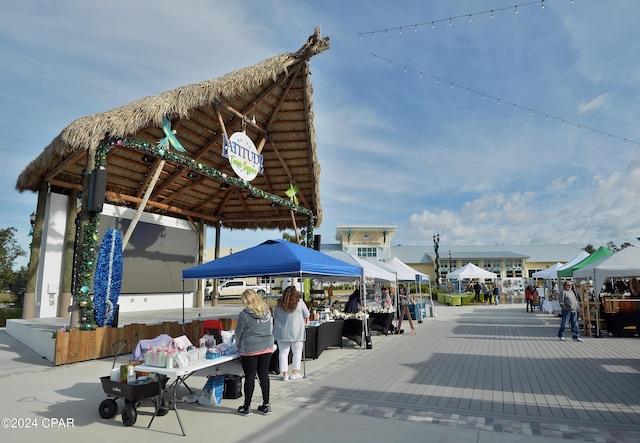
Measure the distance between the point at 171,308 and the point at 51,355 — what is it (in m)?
11.9

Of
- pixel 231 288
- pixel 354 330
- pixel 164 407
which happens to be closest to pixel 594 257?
pixel 354 330

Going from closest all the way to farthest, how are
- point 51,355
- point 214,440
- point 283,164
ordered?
1. point 214,440
2. point 51,355
3. point 283,164

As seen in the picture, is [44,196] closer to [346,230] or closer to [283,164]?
[283,164]

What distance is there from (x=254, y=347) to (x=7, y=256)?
29.2 metres

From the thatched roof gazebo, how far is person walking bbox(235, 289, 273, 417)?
488 cm

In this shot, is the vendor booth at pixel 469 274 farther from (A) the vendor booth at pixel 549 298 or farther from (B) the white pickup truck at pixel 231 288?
(B) the white pickup truck at pixel 231 288

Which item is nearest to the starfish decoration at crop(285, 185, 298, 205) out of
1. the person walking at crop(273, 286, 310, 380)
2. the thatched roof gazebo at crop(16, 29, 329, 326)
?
the thatched roof gazebo at crop(16, 29, 329, 326)

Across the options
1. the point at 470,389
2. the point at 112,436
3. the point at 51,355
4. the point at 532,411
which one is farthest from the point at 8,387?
the point at 532,411

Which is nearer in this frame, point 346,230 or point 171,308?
point 171,308

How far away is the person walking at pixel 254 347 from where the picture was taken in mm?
4648

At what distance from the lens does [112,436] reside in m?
4.00

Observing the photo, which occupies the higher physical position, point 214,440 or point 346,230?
point 346,230

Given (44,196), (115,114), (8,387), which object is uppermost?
Result: (115,114)

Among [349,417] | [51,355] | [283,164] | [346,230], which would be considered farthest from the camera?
[346,230]
